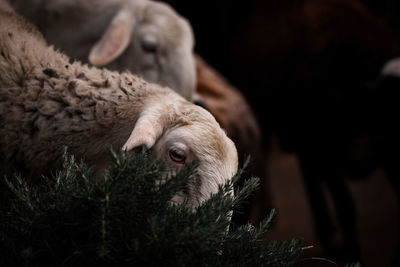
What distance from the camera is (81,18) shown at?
344cm

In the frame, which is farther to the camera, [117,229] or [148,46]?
[148,46]

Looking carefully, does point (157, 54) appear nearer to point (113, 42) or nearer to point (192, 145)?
point (113, 42)

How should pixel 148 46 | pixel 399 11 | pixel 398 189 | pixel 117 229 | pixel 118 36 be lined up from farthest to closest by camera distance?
pixel 399 11, pixel 398 189, pixel 148 46, pixel 118 36, pixel 117 229

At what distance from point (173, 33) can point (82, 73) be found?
1.21m

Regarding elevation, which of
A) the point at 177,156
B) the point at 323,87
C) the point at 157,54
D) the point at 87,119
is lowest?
the point at 323,87

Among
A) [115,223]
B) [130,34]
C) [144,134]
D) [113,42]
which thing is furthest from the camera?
[130,34]

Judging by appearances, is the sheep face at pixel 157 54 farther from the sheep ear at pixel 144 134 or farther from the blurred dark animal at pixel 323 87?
the blurred dark animal at pixel 323 87

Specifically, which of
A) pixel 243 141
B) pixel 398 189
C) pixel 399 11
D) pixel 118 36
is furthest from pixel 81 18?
pixel 399 11

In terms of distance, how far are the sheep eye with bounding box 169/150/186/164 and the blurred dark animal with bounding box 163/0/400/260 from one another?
2.62 metres

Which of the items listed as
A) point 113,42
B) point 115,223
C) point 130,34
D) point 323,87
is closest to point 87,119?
point 115,223

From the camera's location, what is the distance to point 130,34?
131 inches

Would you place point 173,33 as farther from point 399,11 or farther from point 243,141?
point 399,11

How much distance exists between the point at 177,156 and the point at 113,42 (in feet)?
4.41

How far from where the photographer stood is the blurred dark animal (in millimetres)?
4582
